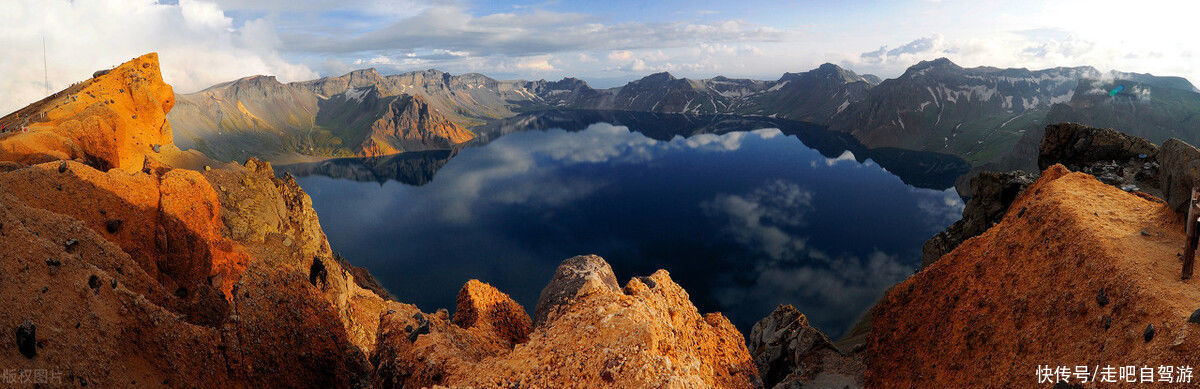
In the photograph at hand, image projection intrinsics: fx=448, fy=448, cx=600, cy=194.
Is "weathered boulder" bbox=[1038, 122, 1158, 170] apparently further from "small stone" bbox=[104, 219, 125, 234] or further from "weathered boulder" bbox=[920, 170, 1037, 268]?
"small stone" bbox=[104, 219, 125, 234]

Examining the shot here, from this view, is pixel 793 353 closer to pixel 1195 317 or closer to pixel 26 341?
pixel 1195 317

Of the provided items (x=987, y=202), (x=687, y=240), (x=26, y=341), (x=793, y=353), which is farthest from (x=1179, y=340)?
(x=687, y=240)

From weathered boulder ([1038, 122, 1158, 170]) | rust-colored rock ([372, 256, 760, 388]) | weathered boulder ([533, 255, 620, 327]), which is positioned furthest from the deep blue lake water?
rust-colored rock ([372, 256, 760, 388])

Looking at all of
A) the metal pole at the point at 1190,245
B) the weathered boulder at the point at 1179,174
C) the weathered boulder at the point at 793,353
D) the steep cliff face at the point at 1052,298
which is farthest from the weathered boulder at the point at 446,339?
the weathered boulder at the point at 1179,174

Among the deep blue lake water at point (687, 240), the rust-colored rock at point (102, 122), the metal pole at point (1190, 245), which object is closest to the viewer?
the metal pole at point (1190, 245)

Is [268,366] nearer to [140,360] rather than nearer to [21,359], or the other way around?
[140,360]

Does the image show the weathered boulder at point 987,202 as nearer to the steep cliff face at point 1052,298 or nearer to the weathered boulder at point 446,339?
the steep cliff face at point 1052,298
